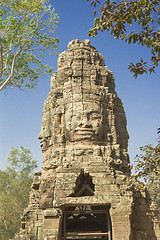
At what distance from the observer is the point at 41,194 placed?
12930mm

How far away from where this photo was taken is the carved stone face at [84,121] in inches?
574

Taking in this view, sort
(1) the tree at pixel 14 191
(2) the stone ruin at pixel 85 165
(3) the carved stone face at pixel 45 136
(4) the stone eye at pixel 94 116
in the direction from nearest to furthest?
(2) the stone ruin at pixel 85 165
(4) the stone eye at pixel 94 116
(3) the carved stone face at pixel 45 136
(1) the tree at pixel 14 191

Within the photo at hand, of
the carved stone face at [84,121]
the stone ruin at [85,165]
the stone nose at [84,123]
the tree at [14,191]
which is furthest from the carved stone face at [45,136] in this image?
the tree at [14,191]

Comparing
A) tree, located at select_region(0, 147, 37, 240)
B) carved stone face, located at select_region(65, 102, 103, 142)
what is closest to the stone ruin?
carved stone face, located at select_region(65, 102, 103, 142)

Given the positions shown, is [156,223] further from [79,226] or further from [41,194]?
[41,194]

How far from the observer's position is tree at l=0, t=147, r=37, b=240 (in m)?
26.2

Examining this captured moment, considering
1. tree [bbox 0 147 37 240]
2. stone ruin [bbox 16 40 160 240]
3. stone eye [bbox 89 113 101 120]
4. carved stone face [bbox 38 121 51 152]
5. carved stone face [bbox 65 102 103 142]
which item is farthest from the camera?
tree [bbox 0 147 37 240]

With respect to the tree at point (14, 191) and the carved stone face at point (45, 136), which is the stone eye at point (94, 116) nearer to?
the carved stone face at point (45, 136)

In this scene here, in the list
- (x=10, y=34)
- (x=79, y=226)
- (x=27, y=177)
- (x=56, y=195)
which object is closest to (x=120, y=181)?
(x=56, y=195)

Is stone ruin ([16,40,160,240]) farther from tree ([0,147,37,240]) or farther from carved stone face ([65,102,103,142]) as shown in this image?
tree ([0,147,37,240])

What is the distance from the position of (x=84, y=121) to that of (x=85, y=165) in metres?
2.54

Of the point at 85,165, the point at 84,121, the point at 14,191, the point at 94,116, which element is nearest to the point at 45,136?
the point at 84,121

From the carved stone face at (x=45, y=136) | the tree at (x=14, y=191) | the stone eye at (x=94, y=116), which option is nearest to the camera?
the stone eye at (x=94, y=116)

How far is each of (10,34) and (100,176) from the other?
8.18 metres
